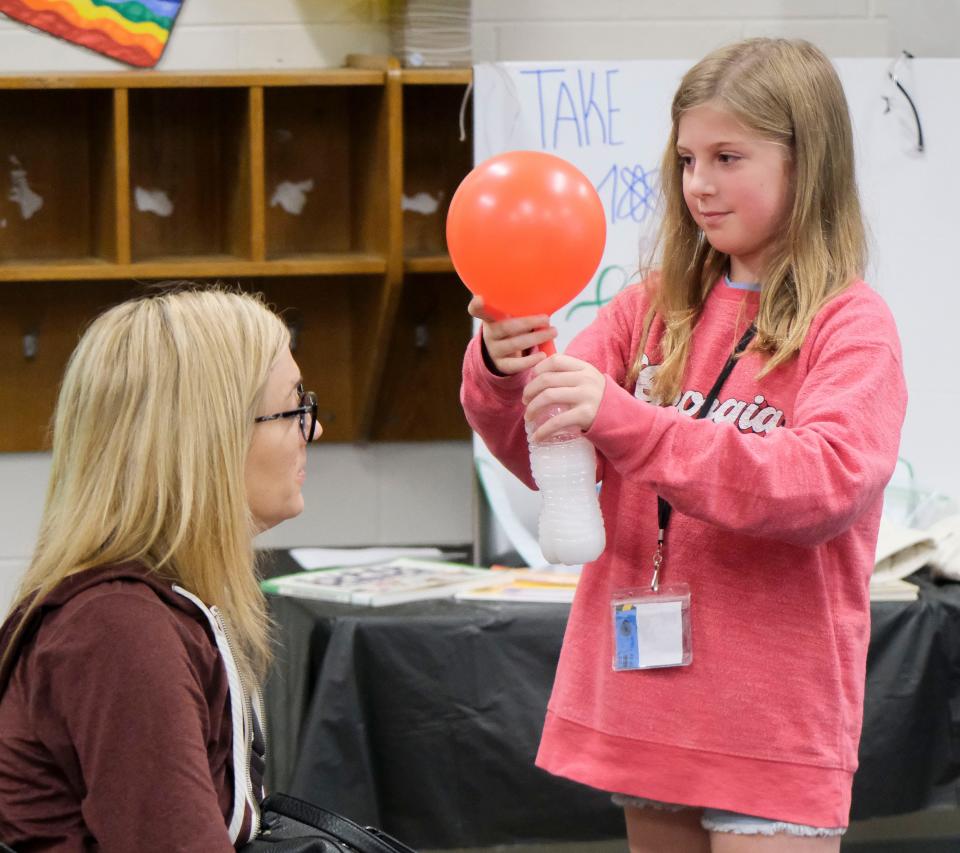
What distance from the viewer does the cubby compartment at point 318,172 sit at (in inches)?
112

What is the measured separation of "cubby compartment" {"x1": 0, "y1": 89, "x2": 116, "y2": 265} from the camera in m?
2.77

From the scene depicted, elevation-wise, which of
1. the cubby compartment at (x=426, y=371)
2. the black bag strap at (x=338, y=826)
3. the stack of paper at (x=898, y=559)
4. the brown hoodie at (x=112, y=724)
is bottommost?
the black bag strap at (x=338, y=826)

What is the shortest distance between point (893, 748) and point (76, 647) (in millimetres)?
1512

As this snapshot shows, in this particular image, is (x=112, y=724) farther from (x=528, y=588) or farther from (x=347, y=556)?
(x=347, y=556)

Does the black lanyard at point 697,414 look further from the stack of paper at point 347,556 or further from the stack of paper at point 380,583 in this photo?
the stack of paper at point 347,556

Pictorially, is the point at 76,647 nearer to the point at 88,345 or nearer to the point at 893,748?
the point at 88,345

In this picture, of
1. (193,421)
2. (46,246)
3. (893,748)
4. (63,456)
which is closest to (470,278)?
(193,421)

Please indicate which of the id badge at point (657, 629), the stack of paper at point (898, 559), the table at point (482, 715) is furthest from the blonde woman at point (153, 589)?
the stack of paper at point (898, 559)

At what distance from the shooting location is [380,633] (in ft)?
6.95

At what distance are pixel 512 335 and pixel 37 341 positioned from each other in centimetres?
185

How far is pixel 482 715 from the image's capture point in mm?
2160

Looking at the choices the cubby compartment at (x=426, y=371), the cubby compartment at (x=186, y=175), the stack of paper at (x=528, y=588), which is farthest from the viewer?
the cubby compartment at (x=426, y=371)

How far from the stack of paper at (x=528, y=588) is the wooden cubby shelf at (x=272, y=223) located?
25.8 inches

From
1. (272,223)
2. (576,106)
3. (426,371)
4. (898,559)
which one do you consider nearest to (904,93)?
(576,106)
